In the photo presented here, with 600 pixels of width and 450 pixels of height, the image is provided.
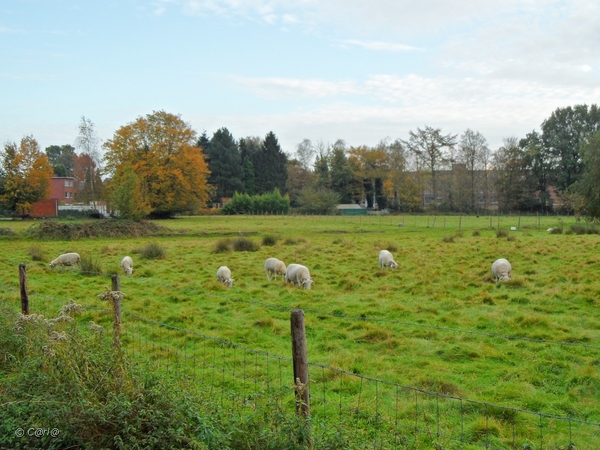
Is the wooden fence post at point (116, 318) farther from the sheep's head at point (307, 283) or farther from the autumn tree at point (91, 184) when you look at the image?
the autumn tree at point (91, 184)

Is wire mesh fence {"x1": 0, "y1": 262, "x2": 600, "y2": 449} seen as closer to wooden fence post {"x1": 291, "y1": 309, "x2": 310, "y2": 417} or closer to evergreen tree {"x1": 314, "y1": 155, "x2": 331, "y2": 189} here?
wooden fence post {"x1": 291, "y1": 309, "x2": 310, "y2": 417}

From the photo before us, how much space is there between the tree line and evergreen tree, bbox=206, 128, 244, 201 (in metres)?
0.19

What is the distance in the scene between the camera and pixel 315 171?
10694cm

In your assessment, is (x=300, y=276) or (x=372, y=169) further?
(x=372, y=169)

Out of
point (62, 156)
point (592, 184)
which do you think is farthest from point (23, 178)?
point (62, 156)

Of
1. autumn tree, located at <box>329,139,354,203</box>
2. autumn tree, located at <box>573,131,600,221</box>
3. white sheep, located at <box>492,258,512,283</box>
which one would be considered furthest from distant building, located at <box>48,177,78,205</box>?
white sheep, located at <box>492,258,512,283</box>

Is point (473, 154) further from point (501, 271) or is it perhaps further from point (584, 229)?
point (501, 271)

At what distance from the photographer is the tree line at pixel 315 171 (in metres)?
68.6

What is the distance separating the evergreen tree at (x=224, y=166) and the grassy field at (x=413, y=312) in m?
73.8

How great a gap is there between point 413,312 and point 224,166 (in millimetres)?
88303

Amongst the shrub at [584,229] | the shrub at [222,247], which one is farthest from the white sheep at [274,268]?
the shrub at [584,229]

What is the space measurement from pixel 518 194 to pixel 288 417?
277 ft

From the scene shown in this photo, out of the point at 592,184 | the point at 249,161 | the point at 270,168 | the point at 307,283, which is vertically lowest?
the point at 307,283

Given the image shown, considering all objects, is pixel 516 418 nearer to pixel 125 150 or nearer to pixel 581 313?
pixel 581 313
